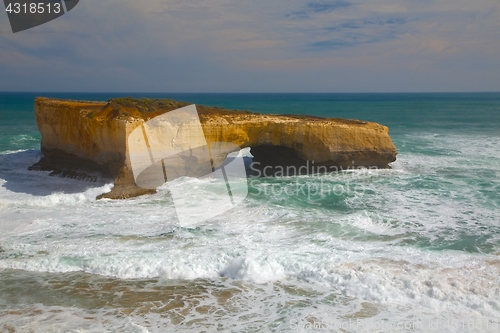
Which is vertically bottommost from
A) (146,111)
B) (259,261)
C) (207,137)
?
(259,261)

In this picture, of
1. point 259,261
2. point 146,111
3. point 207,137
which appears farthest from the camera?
point 207,137

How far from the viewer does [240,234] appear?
31.0ft

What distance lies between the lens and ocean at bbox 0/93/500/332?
21.0ft

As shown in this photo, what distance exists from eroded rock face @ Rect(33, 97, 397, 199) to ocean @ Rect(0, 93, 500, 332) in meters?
1.13

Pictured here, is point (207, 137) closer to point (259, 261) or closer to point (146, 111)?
point (146, 111)

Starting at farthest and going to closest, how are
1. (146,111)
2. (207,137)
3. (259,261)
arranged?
1. (207,137)
2. (146,111)
3. (259,261)

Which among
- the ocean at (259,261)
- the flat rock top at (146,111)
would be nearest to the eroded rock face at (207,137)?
the flat rock top at (146,111)

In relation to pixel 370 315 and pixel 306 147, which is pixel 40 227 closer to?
pixel 370 315

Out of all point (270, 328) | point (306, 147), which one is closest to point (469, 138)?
point (306, 147)

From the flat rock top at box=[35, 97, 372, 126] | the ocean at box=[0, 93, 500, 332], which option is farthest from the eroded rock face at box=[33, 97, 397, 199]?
the ocean at box=[0, 93, 500, 332]

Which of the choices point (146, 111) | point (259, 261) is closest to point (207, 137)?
point (146, 111)

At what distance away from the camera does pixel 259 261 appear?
7996 millimetres

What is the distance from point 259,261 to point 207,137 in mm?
6823

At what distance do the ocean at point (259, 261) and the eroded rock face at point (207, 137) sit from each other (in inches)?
44.3
